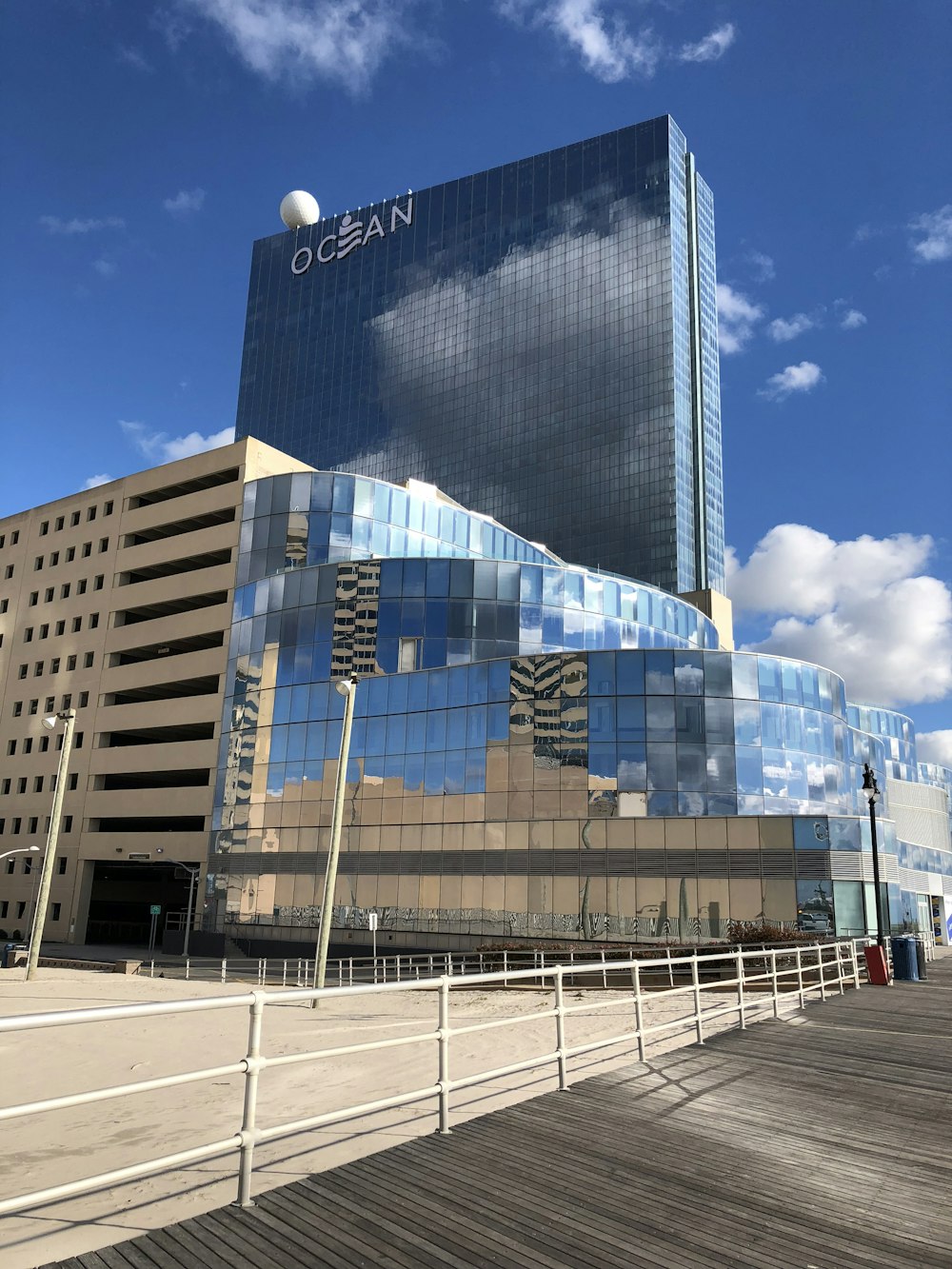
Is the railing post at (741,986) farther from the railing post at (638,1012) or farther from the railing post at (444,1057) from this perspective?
the railing post at (444,1057)

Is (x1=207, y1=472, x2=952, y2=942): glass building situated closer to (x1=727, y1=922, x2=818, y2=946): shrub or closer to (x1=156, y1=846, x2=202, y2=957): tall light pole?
(x1=156, y1=846, x2=202, y2=957): tall light pole

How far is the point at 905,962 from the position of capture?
85.4 ft

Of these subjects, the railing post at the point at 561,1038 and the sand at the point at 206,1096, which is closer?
the sand at the point at 206,1096

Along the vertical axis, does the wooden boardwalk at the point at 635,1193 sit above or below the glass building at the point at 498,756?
below

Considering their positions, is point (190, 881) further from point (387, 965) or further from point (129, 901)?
point (129, 901)

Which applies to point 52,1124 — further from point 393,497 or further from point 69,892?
point 69,892

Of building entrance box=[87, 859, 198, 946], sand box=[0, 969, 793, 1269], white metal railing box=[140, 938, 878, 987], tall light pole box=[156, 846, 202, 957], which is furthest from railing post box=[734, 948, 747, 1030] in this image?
building entrance box=[87, 859, 198, 946]

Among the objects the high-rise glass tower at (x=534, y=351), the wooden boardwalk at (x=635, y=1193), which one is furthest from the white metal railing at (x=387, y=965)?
the high-rise glass tower at (x=534, y=351)

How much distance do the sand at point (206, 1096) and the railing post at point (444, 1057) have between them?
15.8 inches

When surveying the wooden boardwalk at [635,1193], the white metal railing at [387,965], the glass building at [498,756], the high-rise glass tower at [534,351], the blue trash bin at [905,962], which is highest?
the high-rise glass tower at [534,351]

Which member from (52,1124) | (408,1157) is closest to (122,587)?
(52,1124)

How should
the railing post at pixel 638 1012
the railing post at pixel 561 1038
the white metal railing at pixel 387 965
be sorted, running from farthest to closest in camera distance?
the white metal railing at pixel 387 965
the railing post at pixel 638 1012
the railing post at pixel 561 1038

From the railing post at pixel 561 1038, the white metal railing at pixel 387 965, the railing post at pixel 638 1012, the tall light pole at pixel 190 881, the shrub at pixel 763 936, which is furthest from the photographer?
the tall light pole at pixel 190 881

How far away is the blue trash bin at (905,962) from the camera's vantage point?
25.9 meters
